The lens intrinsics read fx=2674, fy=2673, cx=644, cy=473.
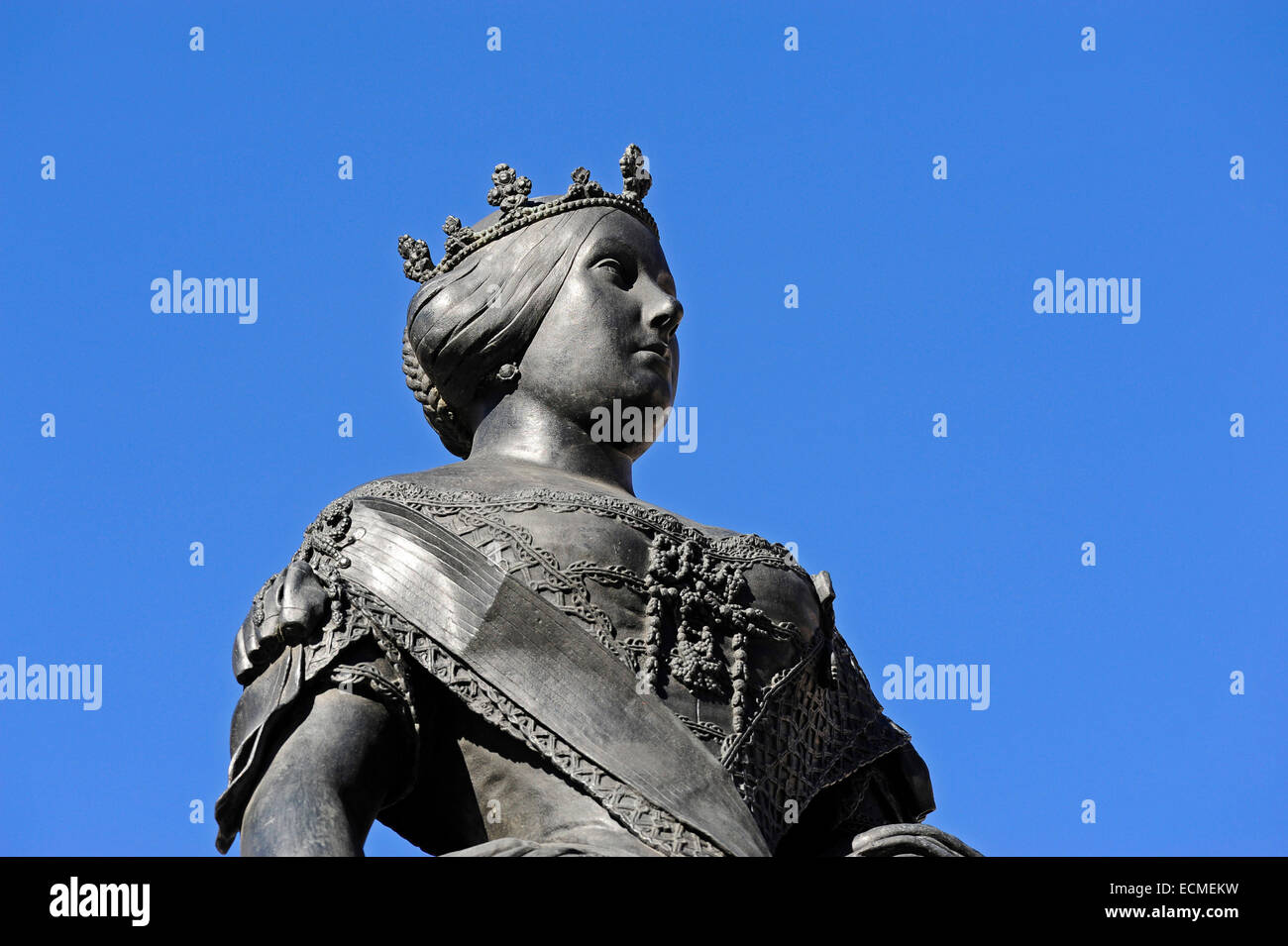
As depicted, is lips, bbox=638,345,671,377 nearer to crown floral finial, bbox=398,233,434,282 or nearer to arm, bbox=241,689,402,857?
crown floral finial, bbox=398,233,434,282

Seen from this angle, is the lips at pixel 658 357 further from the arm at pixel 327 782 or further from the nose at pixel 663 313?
the arm at pixel 327 782

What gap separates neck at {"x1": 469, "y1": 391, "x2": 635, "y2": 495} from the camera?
15.2 metres

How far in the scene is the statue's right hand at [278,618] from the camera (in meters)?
13.7

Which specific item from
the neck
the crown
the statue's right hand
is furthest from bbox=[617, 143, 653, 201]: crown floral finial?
the statue's right hand

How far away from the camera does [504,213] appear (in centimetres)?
1591

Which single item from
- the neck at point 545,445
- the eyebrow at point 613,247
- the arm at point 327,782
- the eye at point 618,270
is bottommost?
the arm at point 327,782

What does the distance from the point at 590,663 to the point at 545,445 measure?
6.54 ft

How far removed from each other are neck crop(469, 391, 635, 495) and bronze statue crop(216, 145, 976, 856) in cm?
2

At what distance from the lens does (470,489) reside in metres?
14.4

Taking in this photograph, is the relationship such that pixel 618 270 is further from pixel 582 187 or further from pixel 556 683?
pixel 556 683

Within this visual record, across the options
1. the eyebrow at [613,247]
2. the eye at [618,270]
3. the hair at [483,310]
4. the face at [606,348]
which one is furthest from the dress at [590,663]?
the eyebrow at [613,247]

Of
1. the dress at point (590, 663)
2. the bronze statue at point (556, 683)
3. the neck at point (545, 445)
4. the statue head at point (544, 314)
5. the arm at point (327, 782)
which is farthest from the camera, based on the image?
the statue head at point (544, 314)
